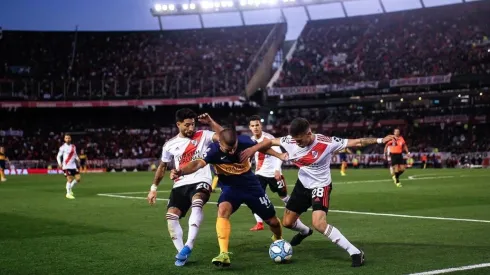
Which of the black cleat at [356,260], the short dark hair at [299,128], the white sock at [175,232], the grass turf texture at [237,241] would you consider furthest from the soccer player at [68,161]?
the black cleat at [356,260]

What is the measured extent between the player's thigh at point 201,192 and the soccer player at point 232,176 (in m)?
0.32

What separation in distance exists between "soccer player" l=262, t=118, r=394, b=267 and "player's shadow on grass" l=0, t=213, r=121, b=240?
206 inches

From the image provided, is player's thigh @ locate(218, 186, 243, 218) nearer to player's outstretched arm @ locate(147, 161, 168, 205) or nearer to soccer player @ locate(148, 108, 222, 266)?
soccer player @ locate(148, 108, 222, 266)

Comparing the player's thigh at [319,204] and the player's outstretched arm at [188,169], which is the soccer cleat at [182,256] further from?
the player's thigh at [319,204]

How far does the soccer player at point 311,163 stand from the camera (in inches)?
360

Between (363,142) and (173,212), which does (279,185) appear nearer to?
(173,212)

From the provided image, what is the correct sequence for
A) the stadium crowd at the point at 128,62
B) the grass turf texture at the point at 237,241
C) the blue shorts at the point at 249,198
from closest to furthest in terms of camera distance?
the grass turf texture at the point at 237,241 < the blue shorts at the point at 249,198 < the stadium crowd at the point at 128,62

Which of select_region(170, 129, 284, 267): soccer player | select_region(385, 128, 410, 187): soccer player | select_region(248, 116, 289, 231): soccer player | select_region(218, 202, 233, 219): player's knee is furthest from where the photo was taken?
select_region(385, 128, 410, 187): soccer player

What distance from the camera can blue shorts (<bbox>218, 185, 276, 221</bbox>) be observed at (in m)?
9.41

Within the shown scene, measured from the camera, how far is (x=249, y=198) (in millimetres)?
9445

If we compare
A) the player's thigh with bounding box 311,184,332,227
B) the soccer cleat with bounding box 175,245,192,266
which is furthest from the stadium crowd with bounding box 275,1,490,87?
the soccer cleat with bounding box 175,245,192,266

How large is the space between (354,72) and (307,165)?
A: 4951 centimetres

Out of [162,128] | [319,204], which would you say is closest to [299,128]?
[319,204]

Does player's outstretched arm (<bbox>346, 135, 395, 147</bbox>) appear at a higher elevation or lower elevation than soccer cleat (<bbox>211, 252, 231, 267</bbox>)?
higher
